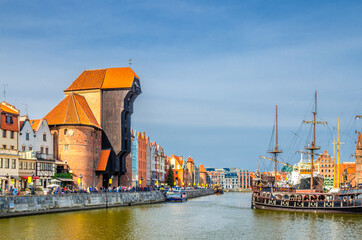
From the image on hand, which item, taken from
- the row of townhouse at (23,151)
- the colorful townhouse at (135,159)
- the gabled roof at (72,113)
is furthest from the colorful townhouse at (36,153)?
the colorful townhouse at (135,159)

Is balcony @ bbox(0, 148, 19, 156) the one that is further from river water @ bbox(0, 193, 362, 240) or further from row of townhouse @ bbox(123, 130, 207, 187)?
row of townhouse @ bbox(123, 130, 207, 187)

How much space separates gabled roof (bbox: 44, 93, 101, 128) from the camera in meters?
90.7

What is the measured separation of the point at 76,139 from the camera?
89.5m

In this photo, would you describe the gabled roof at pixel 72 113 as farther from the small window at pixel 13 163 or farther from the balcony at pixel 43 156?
the small window at pixel 13 163

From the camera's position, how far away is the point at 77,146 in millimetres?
89250

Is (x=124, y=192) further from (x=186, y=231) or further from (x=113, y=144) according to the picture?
(x=186, y=231)

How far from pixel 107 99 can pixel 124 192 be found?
2159 cm

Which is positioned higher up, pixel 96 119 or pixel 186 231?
pixel 96 119

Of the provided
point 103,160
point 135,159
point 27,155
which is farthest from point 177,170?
point 27,155

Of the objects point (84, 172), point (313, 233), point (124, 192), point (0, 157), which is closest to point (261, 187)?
point (124, 192)

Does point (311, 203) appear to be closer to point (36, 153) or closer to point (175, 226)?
point (175, 226)

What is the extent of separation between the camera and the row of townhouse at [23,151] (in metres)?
70.2

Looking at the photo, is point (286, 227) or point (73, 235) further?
point (286, 227)

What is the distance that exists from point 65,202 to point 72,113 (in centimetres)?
2873
